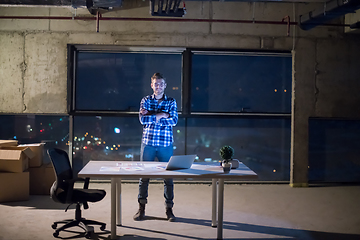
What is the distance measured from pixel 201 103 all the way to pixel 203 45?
98 centimetres

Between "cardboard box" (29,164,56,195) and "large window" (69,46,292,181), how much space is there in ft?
3.41

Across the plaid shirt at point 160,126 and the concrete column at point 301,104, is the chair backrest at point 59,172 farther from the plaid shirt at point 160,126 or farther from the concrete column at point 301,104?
the concrete column at point 301,104

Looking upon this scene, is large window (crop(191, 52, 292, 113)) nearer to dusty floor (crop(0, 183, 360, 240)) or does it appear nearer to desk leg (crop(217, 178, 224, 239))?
dusty floor (crop(0, 183, 360, 240))

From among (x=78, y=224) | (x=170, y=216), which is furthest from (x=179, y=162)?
(x=78, y=224)

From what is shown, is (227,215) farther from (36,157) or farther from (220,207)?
(36,157)

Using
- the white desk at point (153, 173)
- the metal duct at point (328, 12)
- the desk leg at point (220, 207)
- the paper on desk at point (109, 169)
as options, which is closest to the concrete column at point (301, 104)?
the metal duct at point (328, 12)

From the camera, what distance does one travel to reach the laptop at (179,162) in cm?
335

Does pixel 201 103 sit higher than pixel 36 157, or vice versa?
pixel 201 103

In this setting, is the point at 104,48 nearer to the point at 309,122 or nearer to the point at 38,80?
the point at 38,80

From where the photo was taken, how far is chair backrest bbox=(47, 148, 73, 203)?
3410 mm

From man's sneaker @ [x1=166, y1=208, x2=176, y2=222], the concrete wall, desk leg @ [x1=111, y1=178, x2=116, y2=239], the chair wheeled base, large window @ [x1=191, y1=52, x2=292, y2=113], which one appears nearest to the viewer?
desk leg @ [x1=111, y1=178, x2=116, y2=239]

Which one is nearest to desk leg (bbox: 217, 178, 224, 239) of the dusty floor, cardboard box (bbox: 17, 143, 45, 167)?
the dusty floor

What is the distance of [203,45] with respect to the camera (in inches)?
235

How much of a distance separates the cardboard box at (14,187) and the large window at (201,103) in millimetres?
1370
